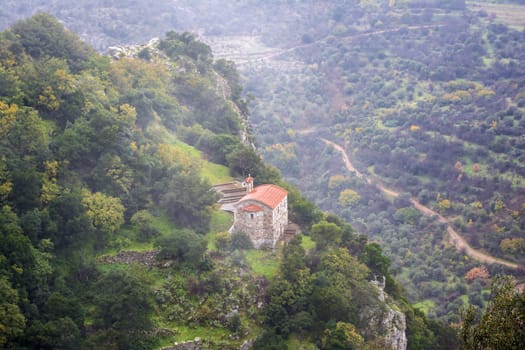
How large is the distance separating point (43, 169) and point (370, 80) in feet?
254

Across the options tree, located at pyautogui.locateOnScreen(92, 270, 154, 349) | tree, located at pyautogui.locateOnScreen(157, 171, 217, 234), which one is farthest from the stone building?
tree, located at pyautogui.locateOnScreen(92, 270, 154, 349)

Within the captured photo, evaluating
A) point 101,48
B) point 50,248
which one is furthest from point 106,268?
point 101,48

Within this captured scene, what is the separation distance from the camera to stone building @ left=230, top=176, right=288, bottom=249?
121 feet

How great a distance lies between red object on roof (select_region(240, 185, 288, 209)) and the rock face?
8.71m

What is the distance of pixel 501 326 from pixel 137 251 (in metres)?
20.8

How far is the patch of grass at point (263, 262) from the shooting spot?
118 ft

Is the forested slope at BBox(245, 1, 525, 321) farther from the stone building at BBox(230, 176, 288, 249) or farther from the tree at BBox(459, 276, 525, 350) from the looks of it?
the tree at BBox(459, 276, 525, 350)

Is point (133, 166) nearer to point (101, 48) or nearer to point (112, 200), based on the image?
point (112, 200)

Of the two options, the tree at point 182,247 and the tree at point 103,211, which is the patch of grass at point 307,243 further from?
the tree at point 103,211

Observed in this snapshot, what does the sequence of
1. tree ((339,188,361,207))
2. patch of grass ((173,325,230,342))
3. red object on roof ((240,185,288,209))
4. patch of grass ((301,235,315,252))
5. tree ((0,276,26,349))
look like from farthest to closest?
tree ((339,188,361,207)) → patch of grass ((301,235,315,252)) → red object on roof ((240,185,288,209)) → patch of grass ((173,325,230,342)) → tree ((0,276,26,349))

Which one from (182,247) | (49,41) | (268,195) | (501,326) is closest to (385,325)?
(268,195)

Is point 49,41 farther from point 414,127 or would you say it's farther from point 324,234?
point 414,127

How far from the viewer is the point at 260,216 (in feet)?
122

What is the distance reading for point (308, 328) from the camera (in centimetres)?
3409
